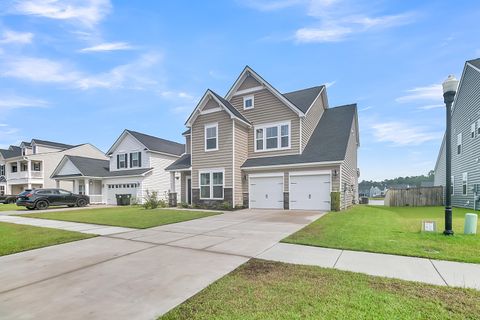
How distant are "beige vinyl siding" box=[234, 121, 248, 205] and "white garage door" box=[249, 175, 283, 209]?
0.82 metres

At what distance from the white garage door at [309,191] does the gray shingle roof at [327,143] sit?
1.09m

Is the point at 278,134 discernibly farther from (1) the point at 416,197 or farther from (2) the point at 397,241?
(1) the point at 416,197

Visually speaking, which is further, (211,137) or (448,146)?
(211,137)

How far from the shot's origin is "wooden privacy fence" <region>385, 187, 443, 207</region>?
838 inches

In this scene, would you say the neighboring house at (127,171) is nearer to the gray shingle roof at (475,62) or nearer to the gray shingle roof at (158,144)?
the gray shingle roof at (158,144)

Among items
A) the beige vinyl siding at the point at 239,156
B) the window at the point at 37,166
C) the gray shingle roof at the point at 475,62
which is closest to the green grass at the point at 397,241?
the beige vinyl siding at the point at 239,156

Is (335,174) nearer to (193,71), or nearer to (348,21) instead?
(348,21)

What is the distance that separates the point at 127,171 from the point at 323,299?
27306mm

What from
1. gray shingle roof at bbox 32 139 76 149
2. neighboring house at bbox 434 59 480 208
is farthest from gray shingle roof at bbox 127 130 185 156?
neighboring house at bbox 434 59 480 208

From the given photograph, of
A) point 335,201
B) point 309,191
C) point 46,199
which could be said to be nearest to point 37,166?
point 46,199

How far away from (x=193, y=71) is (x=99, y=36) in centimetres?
482

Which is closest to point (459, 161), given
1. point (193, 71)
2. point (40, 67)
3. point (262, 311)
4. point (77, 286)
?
point (193, 71)

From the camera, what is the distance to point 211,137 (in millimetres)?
18578

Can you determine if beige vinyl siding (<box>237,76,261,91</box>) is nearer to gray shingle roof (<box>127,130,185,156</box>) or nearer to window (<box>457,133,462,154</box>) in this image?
gray shingle roof (<box>127,130,185,156</box>)
